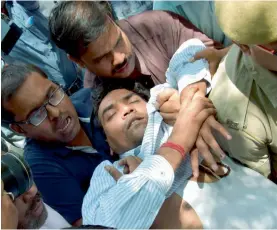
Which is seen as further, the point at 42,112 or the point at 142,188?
the point at 42,112

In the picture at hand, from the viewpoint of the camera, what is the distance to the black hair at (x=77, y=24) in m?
2.38

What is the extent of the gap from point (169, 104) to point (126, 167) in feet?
1.34

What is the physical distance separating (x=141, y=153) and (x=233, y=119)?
0.51 metres

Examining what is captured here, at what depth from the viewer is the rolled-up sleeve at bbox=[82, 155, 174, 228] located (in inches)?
69.4

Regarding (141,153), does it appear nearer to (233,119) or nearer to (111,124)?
(111,124)

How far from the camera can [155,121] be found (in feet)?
7.23

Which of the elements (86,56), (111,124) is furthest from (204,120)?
(86,56)

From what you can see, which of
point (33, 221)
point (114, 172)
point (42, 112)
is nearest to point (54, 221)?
point (33, 221)

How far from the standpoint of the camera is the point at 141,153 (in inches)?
83.8

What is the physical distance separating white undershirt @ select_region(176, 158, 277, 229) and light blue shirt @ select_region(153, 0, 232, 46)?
958 mm

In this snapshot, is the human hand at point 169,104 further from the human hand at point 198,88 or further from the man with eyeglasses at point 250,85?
the man with eyeglasses at point 250,85

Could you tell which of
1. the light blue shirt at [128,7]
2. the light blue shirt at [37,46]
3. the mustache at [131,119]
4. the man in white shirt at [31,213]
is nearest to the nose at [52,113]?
the mustache at [131,119]

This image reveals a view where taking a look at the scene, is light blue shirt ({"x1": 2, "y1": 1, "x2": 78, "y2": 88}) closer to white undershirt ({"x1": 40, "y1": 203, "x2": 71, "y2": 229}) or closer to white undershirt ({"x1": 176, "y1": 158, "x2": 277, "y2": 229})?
white undershirt ({"x1": 40, "y1": 203, "x2": 71, "y2": 229})

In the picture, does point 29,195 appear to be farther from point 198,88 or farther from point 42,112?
point 198,88
